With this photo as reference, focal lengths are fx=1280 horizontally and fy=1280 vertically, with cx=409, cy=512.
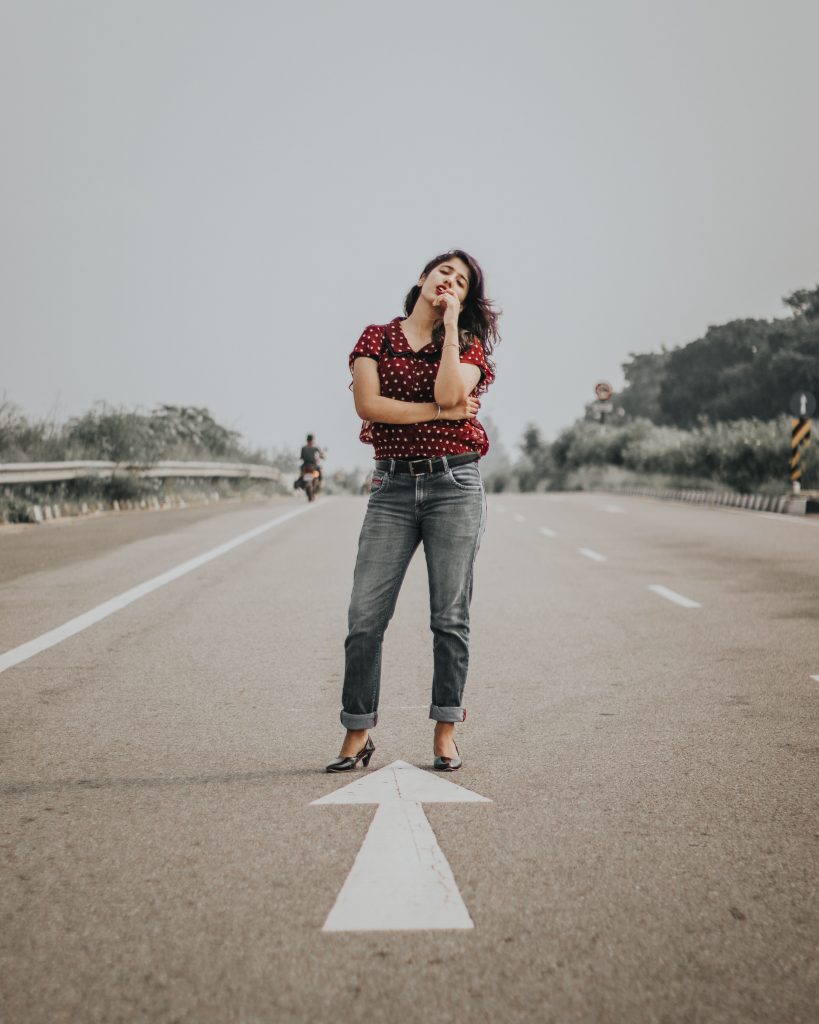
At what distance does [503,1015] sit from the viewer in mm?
2836

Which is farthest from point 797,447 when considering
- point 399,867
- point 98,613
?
point 399,867

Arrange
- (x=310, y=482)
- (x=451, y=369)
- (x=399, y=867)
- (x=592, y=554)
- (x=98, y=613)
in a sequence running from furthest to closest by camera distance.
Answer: (x=310, y=482), (x=592, y=554), (x=98, y=613), (x=451, y=369), (x=399, y=867)

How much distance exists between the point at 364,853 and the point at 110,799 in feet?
3.72

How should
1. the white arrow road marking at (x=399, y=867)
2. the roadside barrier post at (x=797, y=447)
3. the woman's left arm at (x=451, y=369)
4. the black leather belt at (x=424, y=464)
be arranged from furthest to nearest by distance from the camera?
the roadside barrier post at (x=797, y=447) < the black leather belt at (x=424, y=464) < the woman's left arm at (x=451, y=369) < the white arrow road marking at (x=399, y=867)

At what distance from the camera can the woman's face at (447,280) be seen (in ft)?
16.2

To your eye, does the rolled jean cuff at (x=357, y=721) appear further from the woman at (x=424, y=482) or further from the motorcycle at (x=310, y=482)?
the motorcycle at (x=310, y=482)

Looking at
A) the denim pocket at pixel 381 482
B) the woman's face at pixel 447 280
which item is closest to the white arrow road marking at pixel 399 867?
the denim pocket at pixel 381 482

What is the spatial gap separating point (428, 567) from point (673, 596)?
6175mm

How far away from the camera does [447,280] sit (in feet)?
16.3

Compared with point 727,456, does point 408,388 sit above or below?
below

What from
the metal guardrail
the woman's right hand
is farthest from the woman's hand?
the metal guardrail

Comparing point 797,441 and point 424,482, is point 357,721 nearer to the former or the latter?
point 424,482

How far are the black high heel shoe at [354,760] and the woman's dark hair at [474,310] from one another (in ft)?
5.22

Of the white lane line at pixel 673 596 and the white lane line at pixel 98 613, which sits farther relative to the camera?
the white lane line at pixel 673 596
